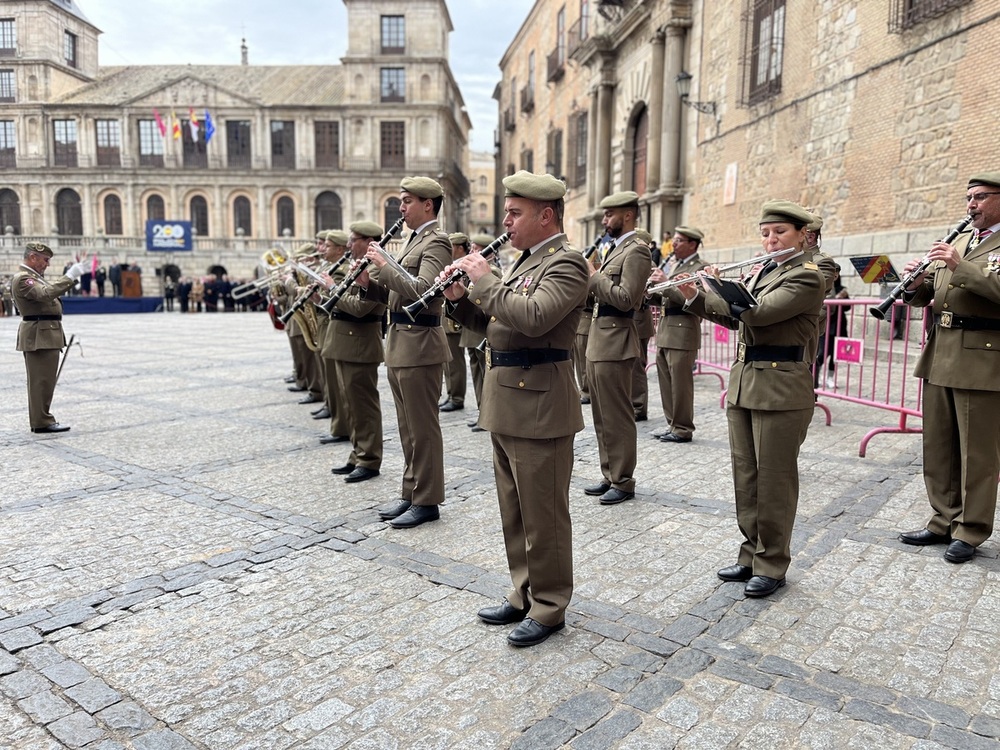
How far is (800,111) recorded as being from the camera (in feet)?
48.3

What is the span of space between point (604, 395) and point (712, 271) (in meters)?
1.96

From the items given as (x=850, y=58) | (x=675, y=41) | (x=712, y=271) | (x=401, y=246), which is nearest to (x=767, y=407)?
(x=712, y=271)

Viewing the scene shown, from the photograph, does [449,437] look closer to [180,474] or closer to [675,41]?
[180,474]

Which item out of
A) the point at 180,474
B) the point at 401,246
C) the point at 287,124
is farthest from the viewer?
the point at 287,124

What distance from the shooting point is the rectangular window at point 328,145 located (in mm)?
55844

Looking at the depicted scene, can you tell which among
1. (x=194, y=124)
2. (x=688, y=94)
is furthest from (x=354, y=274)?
(x=194, y=124)

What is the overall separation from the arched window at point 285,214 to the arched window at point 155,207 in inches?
330

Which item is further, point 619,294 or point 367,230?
point 367,230

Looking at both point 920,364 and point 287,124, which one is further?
point 287,124

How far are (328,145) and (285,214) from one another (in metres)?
6.06

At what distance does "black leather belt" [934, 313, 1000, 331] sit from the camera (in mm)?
4289

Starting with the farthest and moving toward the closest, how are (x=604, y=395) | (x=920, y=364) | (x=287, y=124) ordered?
(x=287, y=124) < (x=604, y=395) < (x=920, y=364)

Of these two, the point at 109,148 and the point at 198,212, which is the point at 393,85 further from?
the point at 109,148

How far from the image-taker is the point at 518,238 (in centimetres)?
339
